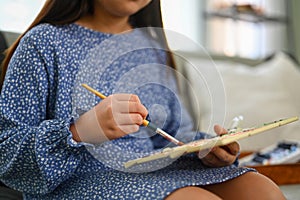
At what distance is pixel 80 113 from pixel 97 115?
0.41 feet

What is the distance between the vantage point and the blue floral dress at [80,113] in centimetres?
81

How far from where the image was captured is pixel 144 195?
29.8 inches

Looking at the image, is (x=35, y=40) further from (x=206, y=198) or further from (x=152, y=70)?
(x=206, y=198)

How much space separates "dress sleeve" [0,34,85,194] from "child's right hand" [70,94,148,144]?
0.04 meters

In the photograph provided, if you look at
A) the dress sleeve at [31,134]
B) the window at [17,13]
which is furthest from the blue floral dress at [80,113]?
the window at [17,13]

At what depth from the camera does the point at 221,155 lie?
0.89m

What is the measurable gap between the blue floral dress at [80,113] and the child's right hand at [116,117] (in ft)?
0.11

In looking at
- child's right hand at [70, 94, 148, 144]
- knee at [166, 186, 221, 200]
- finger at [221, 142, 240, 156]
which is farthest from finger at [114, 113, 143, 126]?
finger at [221, 142, 240, 156]

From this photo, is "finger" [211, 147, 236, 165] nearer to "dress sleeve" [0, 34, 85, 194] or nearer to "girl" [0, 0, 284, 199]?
"girl" [0, 0, 284, 199]

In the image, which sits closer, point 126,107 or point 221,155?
A: point 126,107

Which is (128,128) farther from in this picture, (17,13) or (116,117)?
(17,13)

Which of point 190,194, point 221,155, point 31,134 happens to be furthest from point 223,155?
point 31,134

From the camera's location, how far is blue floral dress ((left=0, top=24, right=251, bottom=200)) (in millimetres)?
810

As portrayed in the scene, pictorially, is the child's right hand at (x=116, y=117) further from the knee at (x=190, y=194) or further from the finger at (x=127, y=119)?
the knee at (x=190, y=194)
